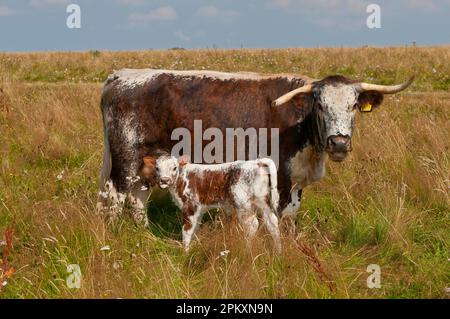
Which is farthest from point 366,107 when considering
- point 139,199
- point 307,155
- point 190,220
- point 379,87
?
point 139,199

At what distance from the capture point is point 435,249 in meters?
5.54

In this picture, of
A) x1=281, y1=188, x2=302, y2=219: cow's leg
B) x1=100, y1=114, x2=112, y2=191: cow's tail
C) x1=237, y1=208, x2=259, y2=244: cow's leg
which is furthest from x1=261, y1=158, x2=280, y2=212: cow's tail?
x1=100, y1=114, x2=112, y2=191: cow's tail

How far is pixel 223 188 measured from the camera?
17.9 feet

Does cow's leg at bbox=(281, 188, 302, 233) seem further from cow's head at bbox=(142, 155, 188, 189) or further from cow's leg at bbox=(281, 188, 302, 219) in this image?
cow's head at bbox=(142, 155, 188, 189)

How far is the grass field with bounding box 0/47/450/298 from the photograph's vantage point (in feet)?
14.4

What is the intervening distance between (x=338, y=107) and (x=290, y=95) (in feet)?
1.80

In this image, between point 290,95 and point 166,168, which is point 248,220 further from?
point 290,95

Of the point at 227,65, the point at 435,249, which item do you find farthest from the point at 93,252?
the point at 227,65

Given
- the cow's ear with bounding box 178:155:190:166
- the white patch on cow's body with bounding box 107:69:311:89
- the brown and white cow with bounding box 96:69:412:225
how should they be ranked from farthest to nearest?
the white patch on cow's body with bounding box 107:69:311:89 → the brown and white cow with bounding box 96:69:412:225 → the cow's ear with bounding box 178:155:190:166

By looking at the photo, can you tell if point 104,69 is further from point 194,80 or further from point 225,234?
point 225,234

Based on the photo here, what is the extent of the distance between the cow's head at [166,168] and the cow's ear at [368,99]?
207cm

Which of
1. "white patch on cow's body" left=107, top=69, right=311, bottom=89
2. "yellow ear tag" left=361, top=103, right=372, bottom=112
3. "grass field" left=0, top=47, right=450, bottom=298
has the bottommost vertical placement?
"grass field" left=0, top=47, right=450, bottom=298

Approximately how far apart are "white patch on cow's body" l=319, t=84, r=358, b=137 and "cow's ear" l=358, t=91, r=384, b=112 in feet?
1.29
